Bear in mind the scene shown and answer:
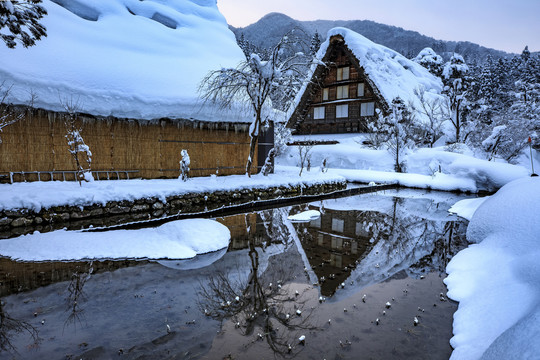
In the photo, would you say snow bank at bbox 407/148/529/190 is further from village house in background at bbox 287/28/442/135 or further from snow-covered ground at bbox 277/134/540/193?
village house in background at bbox 287/28/442/135

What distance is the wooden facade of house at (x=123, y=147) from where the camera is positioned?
11.5 meters

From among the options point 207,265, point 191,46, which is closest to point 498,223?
point 207,265

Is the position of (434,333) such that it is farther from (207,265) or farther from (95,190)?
(95,190)

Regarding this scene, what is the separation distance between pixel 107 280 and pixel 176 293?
1.53m

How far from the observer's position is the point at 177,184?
12.6 m

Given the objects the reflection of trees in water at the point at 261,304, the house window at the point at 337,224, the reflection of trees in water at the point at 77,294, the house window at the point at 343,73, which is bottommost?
the house window at the point at 337,224

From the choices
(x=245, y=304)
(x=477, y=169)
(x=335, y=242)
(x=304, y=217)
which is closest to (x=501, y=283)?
(x=245, y=304)

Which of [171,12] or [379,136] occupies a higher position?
[171,12]

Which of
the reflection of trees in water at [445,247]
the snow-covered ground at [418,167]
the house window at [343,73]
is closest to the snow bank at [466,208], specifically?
the reflection of trees in water at [445,247]

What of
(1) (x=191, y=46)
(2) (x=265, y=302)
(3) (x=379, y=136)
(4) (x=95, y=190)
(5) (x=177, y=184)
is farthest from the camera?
(3) (x=379, y=136)

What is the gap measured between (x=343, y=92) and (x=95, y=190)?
26202 mm

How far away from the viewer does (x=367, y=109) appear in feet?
98.7

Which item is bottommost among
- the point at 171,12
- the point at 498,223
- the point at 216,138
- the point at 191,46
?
→ the point at 498,223

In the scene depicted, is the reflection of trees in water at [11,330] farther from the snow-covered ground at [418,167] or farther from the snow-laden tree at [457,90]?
the snow-laden tree at [457,90]
